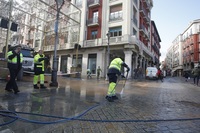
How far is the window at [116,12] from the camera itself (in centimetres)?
2452

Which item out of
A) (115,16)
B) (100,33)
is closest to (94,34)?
(100,33)

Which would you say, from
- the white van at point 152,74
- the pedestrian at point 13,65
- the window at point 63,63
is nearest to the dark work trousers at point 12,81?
the pedestrian at point 13,65

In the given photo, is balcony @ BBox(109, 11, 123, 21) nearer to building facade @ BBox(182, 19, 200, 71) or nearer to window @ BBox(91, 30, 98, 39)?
window @ BBox(91, 30, 98, 39)

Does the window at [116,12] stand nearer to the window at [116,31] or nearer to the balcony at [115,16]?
the balcony at [115,16]

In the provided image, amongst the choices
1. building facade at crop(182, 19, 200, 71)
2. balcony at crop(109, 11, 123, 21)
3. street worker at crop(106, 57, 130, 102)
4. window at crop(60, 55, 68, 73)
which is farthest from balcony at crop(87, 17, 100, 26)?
building facade at crop(182, 19, 200, 71)

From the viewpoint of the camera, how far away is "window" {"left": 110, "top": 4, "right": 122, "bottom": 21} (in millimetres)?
24516

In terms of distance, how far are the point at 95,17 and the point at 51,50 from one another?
11.5 m

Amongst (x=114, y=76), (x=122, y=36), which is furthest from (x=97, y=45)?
(x=114, y=76)

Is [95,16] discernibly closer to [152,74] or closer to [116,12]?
[116,12]

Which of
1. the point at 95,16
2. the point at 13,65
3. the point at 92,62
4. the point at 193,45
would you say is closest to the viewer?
the point at 13,65

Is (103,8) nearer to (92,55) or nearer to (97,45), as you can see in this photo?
(97,45)

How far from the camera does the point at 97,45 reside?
24.9 m

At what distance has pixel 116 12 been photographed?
2488 cm

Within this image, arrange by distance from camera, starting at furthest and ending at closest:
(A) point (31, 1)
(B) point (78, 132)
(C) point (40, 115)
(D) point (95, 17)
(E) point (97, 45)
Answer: (D) point (95, 17) → (E) point (97, 45) → (A) point (31, 1) → (C) point (40, 115) → (B) point (78, 132)
